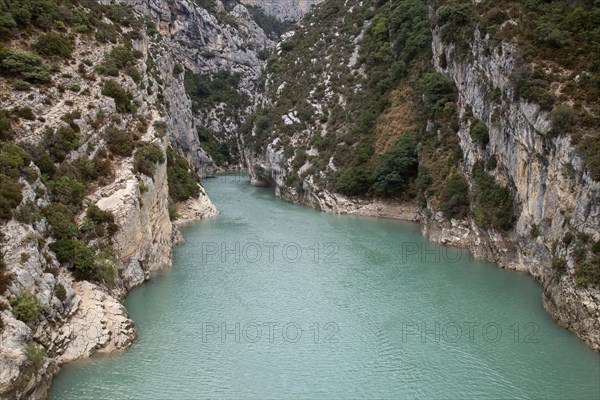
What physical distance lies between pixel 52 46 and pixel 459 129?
32.6 metres

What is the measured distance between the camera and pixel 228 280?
32.5 m

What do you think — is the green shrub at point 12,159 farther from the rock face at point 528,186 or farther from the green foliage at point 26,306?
the rock face at point 528,186

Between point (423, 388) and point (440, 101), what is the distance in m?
33.7

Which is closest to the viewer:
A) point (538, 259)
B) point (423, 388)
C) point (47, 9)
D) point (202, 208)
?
point (423, 388)

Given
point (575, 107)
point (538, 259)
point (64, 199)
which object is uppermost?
point (575, 107)

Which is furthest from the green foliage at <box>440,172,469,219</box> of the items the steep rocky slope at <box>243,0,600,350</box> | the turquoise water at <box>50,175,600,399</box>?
the turquoise water at <box>50,175,600,399</box>

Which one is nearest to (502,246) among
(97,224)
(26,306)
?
(97,224)

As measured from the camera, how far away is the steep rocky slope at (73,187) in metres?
19.4

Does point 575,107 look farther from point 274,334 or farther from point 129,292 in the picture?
point 129,292

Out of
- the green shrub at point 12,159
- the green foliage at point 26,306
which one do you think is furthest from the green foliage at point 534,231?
the green shrub at point 12,159

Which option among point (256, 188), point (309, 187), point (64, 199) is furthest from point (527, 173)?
point (256, 188)

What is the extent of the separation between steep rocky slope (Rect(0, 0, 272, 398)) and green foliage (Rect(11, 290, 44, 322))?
1.4 inches

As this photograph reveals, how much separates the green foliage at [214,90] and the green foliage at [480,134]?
81743 mm

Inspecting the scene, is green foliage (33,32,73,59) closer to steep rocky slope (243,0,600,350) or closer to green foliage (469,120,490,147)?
steep rocky slope (243,0,600,350)
